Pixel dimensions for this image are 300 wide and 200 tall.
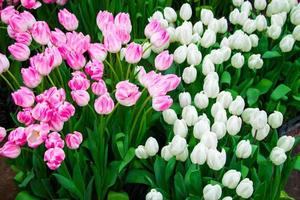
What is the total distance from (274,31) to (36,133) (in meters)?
1.01

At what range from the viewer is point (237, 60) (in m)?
1.81

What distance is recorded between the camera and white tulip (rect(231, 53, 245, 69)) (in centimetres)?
181

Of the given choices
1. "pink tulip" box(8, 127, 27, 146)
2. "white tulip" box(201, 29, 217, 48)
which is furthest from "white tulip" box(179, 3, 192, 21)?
"pink tulip" box(8, 127, 27, 146)

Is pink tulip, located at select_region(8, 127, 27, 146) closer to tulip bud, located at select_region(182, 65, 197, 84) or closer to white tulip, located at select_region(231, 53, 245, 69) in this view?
tulip bud, located at select_region(182, 65, 197, 84)

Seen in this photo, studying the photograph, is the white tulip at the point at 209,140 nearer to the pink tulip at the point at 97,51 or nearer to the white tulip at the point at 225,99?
the white tulip at the point at 225,99

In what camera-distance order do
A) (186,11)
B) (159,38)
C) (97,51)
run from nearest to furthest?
(97,51) → (159,38) → (186,11)

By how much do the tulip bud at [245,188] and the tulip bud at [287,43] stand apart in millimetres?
705

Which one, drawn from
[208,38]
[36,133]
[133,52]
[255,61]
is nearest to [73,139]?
[36,133]

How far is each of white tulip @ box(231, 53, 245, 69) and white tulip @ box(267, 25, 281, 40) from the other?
0.22m

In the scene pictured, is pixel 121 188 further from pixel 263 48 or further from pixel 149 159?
pixel 263 48

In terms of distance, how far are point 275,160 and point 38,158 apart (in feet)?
2.31

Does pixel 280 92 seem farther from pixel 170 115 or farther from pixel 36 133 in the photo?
pixel 36 133

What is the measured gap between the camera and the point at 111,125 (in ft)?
5.53

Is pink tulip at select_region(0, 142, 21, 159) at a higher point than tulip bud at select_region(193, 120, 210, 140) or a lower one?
lower
